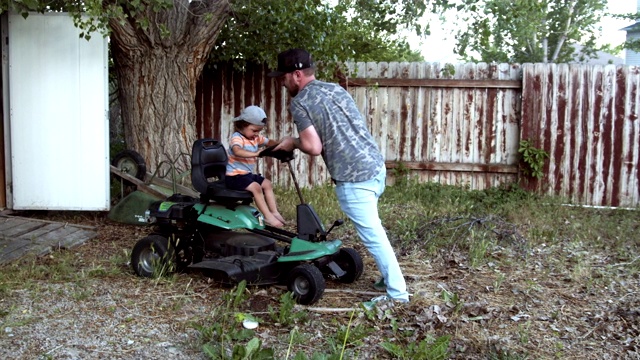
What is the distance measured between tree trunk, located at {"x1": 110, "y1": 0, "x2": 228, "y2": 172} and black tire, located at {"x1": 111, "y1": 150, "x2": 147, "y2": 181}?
12.5 inches

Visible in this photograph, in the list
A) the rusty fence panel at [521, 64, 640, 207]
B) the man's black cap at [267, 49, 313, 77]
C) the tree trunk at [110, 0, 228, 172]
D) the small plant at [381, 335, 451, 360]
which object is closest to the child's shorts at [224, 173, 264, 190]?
the man's black cap at [267, 49, 313, 77]

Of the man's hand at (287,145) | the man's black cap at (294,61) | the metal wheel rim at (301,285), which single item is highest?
the man's black cap at (294,61)

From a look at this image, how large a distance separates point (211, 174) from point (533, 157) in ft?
18.6

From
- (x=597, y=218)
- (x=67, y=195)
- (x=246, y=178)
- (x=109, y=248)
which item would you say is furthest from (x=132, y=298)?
(x=597, y=218)

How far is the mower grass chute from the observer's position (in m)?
5.11

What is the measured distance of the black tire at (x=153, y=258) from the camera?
5.52 meters

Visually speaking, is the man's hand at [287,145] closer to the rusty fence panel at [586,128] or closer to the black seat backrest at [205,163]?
the black seat backrest at [205,163]

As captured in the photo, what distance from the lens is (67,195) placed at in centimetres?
789

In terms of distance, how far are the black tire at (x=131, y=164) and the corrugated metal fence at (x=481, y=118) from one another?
2.25 m

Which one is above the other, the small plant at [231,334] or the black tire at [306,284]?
the black tire at [306,284]

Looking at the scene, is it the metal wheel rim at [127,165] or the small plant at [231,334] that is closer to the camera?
the small plant at [231,334]

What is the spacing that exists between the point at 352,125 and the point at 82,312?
7.21 feet

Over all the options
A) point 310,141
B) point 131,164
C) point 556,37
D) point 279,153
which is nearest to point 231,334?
point 310,141

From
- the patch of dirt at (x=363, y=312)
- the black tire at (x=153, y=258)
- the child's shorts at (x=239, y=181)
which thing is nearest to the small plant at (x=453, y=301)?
the patch of dirt at (x=363, y=312)
